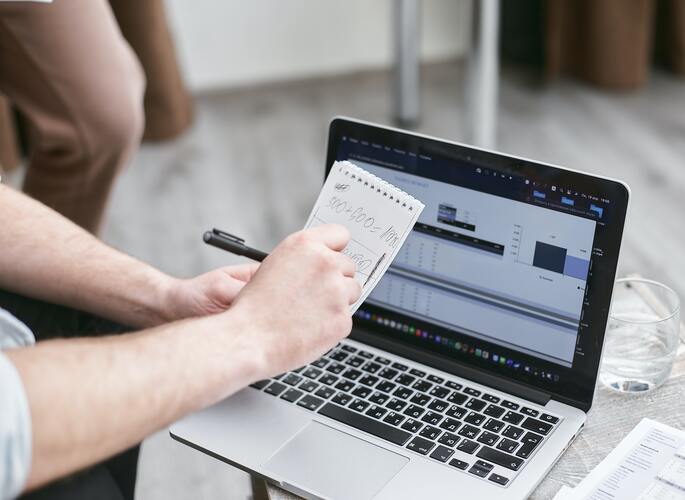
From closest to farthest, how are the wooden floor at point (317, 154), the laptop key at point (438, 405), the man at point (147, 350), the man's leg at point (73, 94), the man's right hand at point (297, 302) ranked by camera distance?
the man at point (147, 350)
the man's right hand at point (297, 302)
the laptop key at point (438, 405)
the man's leg at point (73, 94)
the wooden floor at point (317, 154)

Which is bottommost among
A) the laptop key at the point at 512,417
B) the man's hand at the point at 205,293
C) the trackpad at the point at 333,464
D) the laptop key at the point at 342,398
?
the trackpad at the point at 333,464

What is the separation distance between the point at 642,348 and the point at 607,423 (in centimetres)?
9

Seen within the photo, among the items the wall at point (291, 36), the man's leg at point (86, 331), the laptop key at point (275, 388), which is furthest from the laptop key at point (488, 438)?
the wall at point (291, 36)

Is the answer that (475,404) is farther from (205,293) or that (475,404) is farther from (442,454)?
(205,293)

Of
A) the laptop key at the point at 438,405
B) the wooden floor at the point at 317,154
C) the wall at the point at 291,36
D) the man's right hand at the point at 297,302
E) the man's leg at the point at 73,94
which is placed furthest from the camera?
the wall at the point at 291,36

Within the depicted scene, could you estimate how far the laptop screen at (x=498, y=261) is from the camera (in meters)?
0.80

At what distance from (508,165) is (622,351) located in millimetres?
224

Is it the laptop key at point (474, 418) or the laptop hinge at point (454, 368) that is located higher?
the laptop hinge at point (454, 368)

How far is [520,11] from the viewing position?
2.83 m

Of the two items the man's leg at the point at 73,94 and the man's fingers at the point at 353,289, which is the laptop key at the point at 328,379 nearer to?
the man's fingers at the point at 353,289

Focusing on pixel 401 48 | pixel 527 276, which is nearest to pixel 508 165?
pixel 527 276

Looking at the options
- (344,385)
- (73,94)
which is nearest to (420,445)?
(344,385)

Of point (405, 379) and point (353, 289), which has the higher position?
point (353, 289)

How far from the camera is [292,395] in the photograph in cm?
87
